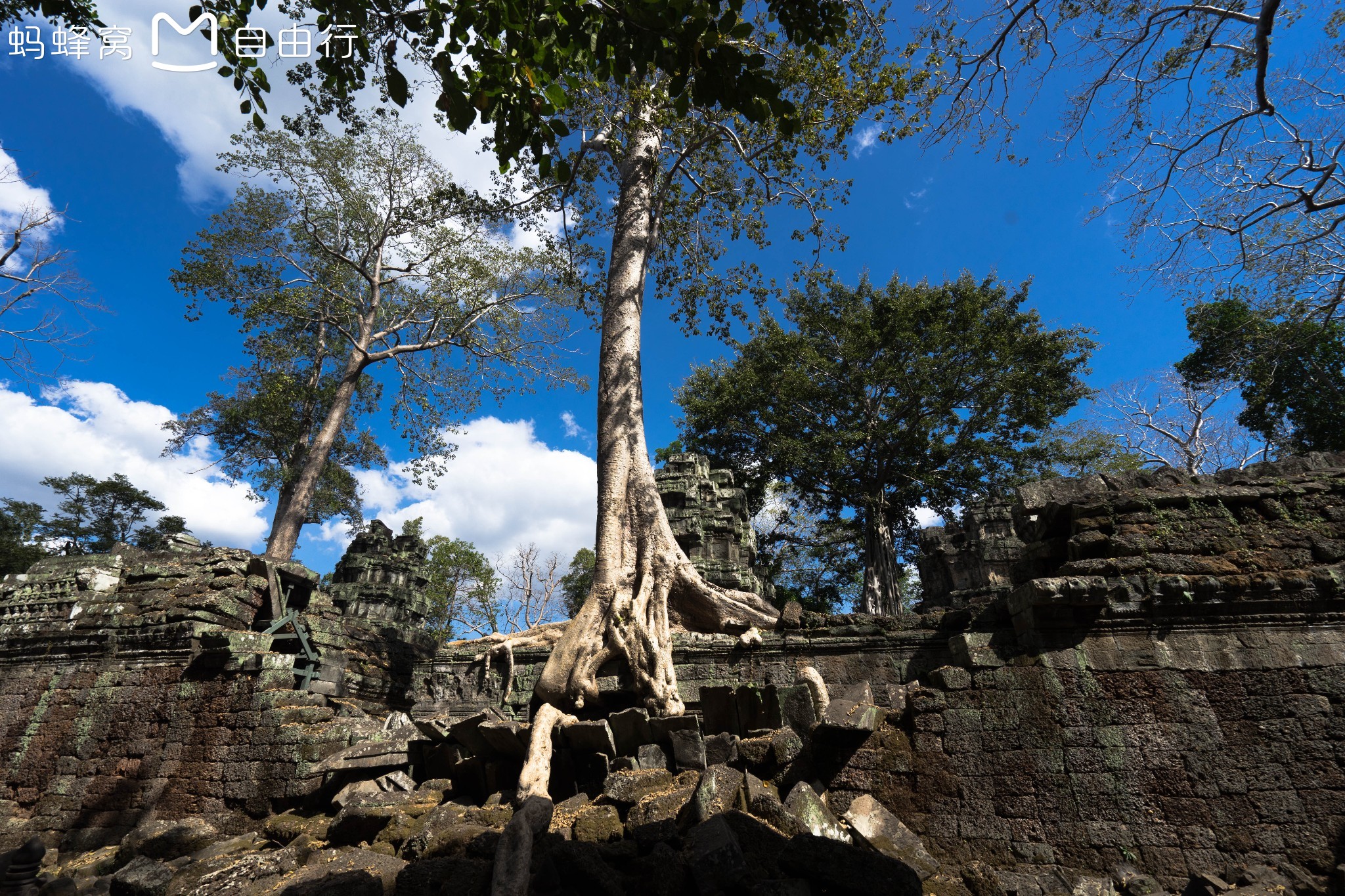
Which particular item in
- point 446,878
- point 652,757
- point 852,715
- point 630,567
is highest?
point 630,567

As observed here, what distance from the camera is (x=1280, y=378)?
17516 mm

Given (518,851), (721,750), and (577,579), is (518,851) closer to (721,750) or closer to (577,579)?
(721,750)

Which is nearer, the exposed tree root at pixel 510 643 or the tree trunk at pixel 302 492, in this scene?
the exposed tree root at pixel 510 643

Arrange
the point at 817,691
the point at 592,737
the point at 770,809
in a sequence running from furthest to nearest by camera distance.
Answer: the point at 817,691
the point at 592,737
the point at 770,809

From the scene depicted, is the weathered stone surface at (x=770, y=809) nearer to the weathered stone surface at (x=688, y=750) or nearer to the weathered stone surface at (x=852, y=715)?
the weathered stone surface at (x=688, y=750)

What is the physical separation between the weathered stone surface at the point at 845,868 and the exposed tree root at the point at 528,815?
1.45 metres

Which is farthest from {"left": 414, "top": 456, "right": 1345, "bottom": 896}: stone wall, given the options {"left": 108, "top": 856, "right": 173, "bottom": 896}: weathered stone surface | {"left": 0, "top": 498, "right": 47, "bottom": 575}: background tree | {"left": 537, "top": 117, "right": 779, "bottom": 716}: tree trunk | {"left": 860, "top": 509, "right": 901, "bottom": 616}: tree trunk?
{"left": 0, "top": 498, "right": 47, "bottom": 575}: background tree

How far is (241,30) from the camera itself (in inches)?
161

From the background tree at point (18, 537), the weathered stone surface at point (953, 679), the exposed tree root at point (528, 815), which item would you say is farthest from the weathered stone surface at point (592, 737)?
the background tree at point (18, 537)

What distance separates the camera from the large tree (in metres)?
16.5

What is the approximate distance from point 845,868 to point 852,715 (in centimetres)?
134

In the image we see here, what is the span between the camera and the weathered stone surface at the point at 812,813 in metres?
3.68

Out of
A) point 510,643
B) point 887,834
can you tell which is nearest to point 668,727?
point 887,834

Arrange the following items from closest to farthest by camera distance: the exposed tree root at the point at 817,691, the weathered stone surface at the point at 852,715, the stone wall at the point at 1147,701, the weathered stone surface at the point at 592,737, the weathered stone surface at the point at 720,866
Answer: the weathered stone surface at the point at 720,866
the stone wall at the point at 1147,701
the weathered stone surface at the point at 852,715
the weathered stone surface at the point at 592,737
the exposed tree root at the point at 817,691
